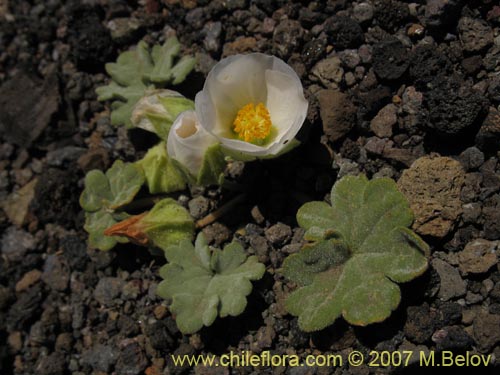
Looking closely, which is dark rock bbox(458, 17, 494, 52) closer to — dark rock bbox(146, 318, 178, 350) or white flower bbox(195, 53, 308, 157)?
white flower bbox(195, 53, 308, 157)

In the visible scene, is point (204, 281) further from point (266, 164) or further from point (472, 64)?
point (472, 64)

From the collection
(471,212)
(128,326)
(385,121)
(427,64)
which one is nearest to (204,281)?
(128,326)

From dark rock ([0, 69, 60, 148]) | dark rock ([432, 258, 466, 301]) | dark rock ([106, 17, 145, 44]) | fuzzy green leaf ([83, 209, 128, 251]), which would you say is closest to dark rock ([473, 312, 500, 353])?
dark rock ([432, 258, 466, 301])

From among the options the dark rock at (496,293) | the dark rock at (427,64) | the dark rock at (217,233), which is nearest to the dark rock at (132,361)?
the dark rock at (217,233)

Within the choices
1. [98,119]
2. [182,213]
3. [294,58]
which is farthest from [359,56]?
[98,119]

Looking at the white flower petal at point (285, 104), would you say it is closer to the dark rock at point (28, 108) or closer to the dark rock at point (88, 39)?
the dark rock at point (88, 39)

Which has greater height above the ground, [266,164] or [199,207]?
[266,164]

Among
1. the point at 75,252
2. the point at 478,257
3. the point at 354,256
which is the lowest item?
the point at 75,252
